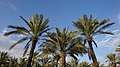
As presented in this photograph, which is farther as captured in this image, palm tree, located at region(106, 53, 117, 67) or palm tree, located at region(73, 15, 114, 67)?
palm tree, located at region(106, 53, 117, 67)

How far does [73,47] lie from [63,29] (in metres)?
3.54

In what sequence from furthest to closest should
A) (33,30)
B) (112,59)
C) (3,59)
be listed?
1. (112,59)
2. (3,59)
3. (33,30)

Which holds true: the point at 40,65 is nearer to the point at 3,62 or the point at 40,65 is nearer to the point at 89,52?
the point at 3,62

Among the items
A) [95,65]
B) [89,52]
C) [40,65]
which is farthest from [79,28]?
[40,65]

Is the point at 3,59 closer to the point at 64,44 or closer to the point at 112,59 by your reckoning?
the point at 64,44

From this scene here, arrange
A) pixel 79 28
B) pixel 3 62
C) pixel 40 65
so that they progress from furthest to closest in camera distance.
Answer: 1. pixel 40 65
2. pixel 3 62
3. pixel 79 28

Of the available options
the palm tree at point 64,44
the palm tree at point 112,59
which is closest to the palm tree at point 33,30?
the palm tree at point 64,44

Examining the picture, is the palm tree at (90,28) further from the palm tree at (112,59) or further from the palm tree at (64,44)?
the palm tree at (112,59)

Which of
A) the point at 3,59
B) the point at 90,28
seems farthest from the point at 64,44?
the point at 3,59

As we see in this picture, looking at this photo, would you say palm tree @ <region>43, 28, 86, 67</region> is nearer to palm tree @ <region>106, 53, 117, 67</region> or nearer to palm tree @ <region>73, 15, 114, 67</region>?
palm tree @ <region>73, 15, 114, 67</region>

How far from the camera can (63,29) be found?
3484cm

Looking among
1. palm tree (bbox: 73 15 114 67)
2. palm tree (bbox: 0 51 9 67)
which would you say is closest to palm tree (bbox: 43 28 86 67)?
palm tree (bbox: 73 15 114 67)

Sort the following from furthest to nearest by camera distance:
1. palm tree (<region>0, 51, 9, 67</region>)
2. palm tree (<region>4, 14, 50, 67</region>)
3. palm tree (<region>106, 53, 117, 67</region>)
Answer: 1. palm tree (<region>106, 53, 117, 67</region>)
2. palm tree (<region>0, 51, 9, 67</region>)
3. palm tree (<region>4, 14, 50, 67</region>)

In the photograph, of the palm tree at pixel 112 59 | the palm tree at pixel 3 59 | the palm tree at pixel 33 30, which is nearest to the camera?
the palm tree at pixel 33 30
